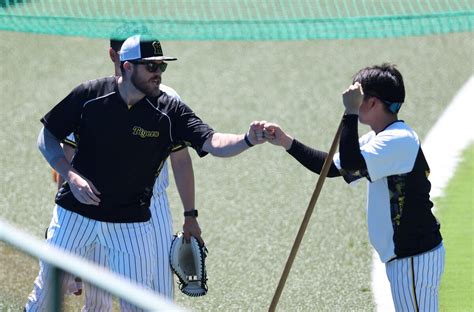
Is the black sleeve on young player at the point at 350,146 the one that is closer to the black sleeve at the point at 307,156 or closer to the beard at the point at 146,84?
the black sleeve at the point at 307,156

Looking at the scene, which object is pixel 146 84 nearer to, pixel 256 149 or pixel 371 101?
pixel 371 101

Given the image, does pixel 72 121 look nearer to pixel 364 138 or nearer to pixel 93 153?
pixel 93 153

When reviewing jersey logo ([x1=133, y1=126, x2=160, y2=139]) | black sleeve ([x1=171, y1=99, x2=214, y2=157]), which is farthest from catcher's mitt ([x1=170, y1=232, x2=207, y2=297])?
jersey logo ([x1=133, y1=126, x2=160, y2=139])

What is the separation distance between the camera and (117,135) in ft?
21.2

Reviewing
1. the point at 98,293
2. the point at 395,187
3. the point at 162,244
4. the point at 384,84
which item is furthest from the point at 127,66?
the point at 98,293

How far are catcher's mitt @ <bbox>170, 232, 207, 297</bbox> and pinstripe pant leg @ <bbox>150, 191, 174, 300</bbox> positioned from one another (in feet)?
0.15

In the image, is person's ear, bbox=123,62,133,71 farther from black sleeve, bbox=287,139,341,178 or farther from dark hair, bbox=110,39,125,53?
black sleeve, bbox=287,139,341,178

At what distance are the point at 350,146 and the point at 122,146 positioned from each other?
4.52 feet

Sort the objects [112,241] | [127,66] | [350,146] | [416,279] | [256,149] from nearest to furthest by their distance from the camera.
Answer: [350,146], [416,279], [127,66], [112,241], [256,149]

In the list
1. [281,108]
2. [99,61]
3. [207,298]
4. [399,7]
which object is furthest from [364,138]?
[99,61]

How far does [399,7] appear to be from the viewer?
1061 cm

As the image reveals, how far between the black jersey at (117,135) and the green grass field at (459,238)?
281 centimetres

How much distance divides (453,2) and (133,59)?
8.53ft

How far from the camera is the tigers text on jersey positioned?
6.00m
